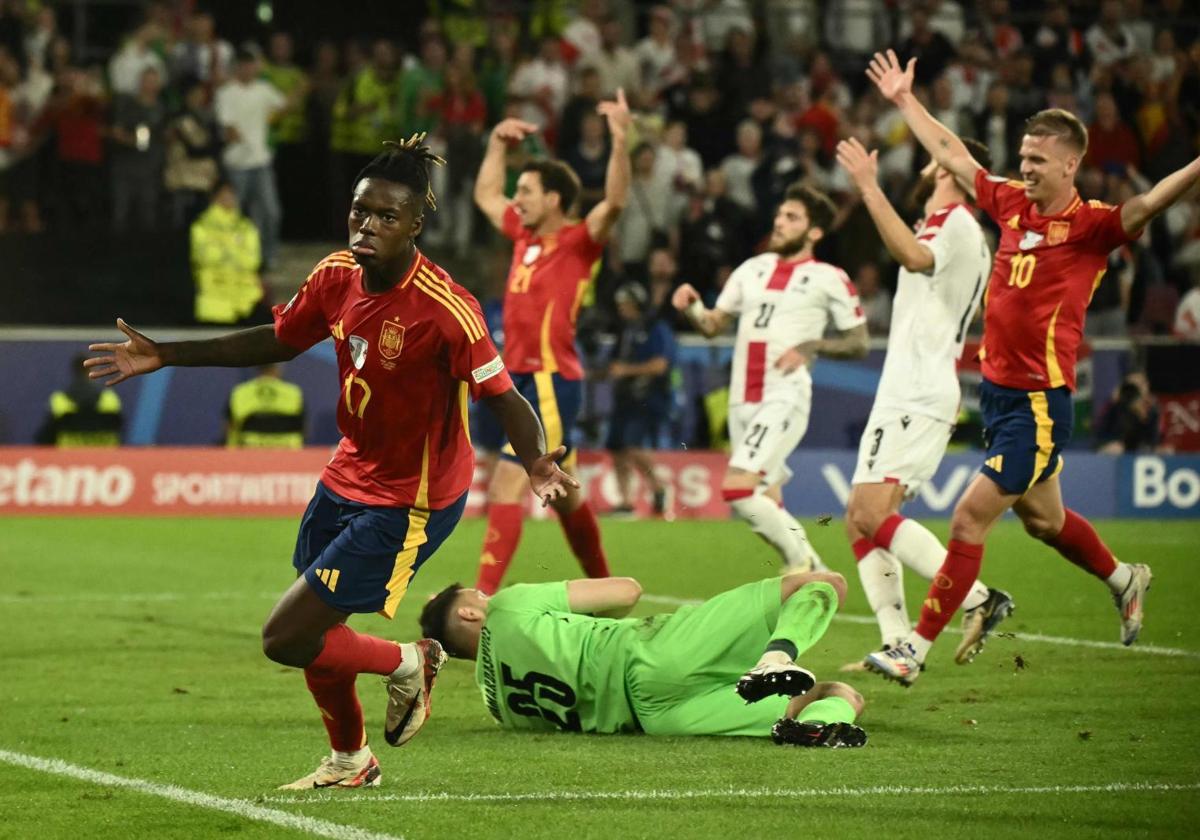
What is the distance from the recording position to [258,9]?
83.8 ft

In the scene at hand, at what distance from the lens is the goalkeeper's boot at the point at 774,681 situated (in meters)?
7.01

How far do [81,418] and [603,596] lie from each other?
13.5 m

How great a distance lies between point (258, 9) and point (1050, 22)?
10542 mm

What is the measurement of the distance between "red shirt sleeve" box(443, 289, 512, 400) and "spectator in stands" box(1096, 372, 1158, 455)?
52.5ft

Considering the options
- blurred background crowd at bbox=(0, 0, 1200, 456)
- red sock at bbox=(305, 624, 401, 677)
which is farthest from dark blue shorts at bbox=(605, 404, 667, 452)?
red sock at bbox=(305, 624, 401, 677)

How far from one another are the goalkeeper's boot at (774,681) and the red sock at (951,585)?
2.14 meters

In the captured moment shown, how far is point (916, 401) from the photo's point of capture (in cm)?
1003

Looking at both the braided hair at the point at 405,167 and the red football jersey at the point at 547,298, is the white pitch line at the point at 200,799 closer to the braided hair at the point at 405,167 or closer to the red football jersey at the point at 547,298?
the braided hair at the point at 405,167

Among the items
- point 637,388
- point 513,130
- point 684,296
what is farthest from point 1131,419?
point 513,130

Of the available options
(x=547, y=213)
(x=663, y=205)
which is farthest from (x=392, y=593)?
(x=663, y=205)

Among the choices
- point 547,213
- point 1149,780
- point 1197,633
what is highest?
point 547,213

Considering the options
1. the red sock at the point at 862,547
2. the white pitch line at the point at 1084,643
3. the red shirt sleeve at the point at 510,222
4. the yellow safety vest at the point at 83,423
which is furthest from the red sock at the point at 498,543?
the yellow safety vest at the point at 83,423

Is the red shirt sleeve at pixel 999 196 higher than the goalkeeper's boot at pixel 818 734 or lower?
higher

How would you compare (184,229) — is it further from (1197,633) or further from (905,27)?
(1197,633)
